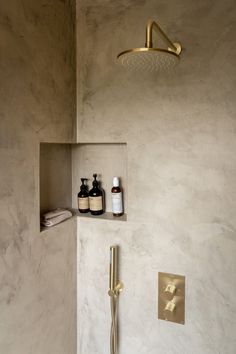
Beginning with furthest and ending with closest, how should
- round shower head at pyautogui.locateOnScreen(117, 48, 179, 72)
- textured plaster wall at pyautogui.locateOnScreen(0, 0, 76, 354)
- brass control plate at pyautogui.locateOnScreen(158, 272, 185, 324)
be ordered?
brass control plate at pyautogui.locateOnScreen(158, 272, 185, 324), textured plaster wall at pyautogui.locateOnScreen(0, 0, 76, 354), round shower head at pyautogui.locateOnScreen(117, 48, 179, 72)

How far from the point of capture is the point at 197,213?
1.22m

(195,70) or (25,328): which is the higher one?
(195,70)

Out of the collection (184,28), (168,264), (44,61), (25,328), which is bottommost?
(25,328)

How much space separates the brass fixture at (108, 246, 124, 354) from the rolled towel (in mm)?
268

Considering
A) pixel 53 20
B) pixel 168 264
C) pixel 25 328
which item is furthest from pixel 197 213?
pixel 53 20

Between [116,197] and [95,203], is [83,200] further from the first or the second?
[116,197]

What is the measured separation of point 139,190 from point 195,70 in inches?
21.7

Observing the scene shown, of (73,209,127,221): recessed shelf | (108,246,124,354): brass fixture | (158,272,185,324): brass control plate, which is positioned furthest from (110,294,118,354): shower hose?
(73,209,127,221): recessed shelf

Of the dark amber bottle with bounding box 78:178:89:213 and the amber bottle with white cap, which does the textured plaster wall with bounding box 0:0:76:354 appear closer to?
the dark amber bottle with bounding box 78:178:89:213

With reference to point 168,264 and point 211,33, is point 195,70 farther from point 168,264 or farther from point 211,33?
point 168,264

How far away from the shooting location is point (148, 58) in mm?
913

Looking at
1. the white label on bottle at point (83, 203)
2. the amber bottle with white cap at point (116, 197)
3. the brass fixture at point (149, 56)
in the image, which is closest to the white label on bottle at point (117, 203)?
the amber bottle with white cap at point (116, 197)

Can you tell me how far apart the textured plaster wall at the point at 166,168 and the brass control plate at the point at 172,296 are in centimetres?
3

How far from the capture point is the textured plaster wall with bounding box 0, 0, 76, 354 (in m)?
1.04
